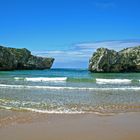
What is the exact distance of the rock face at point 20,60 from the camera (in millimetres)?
92738

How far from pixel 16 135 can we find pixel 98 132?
2.21 m

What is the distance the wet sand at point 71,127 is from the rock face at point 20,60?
80.8 m

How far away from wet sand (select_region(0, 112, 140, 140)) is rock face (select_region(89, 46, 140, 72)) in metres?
70.5

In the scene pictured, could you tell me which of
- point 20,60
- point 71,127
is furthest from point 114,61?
point 71,127

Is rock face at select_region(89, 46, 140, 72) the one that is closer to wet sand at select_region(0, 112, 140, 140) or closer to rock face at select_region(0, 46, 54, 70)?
rock face at select_region(0, 46, 54, 70)

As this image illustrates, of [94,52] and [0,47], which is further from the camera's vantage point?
[0,47]

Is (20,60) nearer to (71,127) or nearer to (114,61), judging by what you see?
(114,61)

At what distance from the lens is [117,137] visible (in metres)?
8.98

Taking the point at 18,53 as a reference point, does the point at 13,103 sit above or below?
below

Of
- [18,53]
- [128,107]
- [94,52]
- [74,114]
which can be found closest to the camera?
[74,114]

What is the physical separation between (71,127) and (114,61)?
7539 cm

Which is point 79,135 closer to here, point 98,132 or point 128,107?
point 98,132

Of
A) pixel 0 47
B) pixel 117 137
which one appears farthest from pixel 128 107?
pixel 0 47

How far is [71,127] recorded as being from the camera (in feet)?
34.1
